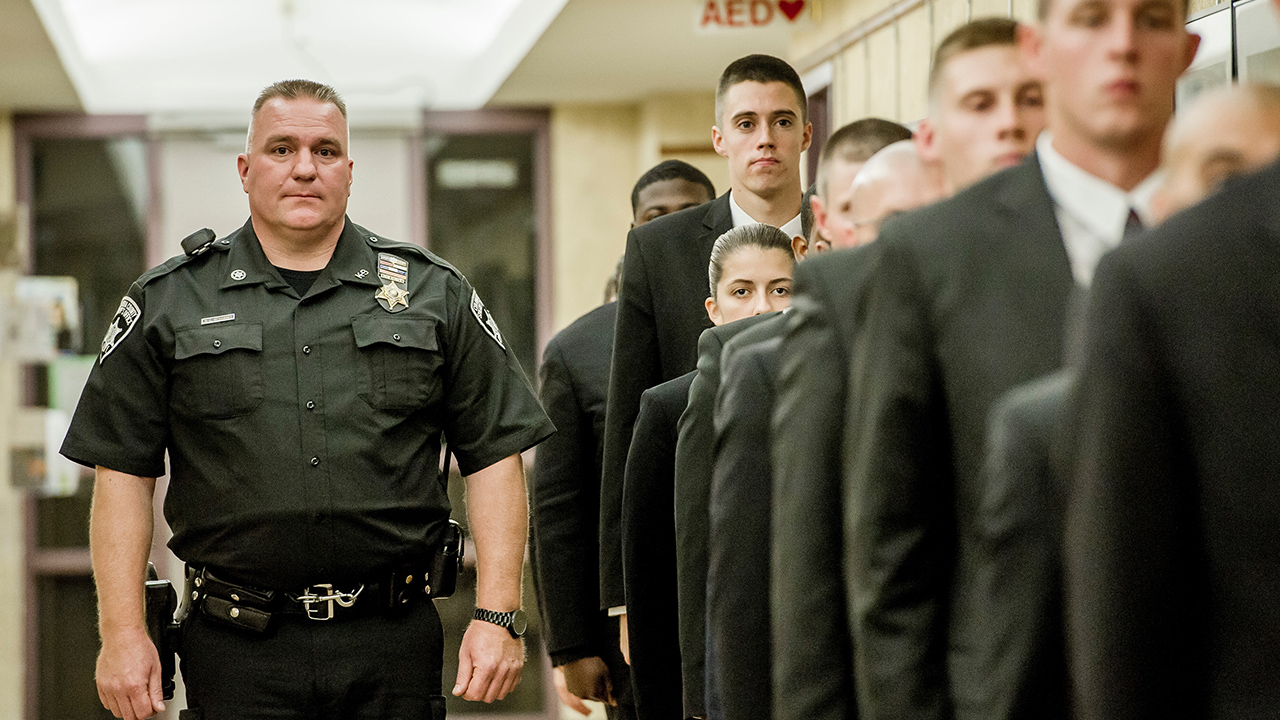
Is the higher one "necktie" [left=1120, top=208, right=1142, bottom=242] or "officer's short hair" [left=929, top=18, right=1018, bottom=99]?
"officer's short hair" [left=929, top=18, right=1018, bottom=99]

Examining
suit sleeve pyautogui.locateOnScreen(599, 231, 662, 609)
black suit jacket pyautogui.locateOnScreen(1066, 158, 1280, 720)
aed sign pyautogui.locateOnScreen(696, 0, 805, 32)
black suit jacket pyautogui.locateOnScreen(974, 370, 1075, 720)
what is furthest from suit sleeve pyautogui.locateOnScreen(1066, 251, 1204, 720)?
aed sign pyautogui.locateOnScreen(696, 0, 805, 32)

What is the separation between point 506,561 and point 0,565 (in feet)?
17.8

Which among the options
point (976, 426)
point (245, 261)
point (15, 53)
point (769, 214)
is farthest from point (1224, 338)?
point (15, 53)

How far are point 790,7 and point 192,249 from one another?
2790mm

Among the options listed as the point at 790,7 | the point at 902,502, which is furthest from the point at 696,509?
the point at 790,7

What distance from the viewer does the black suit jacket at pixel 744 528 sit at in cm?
197

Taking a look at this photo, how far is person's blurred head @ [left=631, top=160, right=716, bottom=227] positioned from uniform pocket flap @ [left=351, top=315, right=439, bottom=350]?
126 cm

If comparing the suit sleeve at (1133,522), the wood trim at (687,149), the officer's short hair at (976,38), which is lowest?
the suit sleeve at (1133,522)

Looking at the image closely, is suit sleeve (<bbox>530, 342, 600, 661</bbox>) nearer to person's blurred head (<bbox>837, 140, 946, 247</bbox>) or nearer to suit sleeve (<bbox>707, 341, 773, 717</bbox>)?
suit sleeve (<bbox>707, 341, 773, 717</bbox>)

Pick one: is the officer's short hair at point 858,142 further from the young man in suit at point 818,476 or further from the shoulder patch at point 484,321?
the shoulder patch at point 484,321

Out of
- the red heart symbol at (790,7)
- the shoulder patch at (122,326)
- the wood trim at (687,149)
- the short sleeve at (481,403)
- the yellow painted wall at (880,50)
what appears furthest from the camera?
the wood trim at (687,149)

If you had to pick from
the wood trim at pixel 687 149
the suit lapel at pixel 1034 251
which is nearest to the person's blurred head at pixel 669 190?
the suit lapel at pixel 1034 251

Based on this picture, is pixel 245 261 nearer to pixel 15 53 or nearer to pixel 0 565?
pixel 15 53

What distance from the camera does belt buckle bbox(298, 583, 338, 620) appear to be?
2664 millimetres
